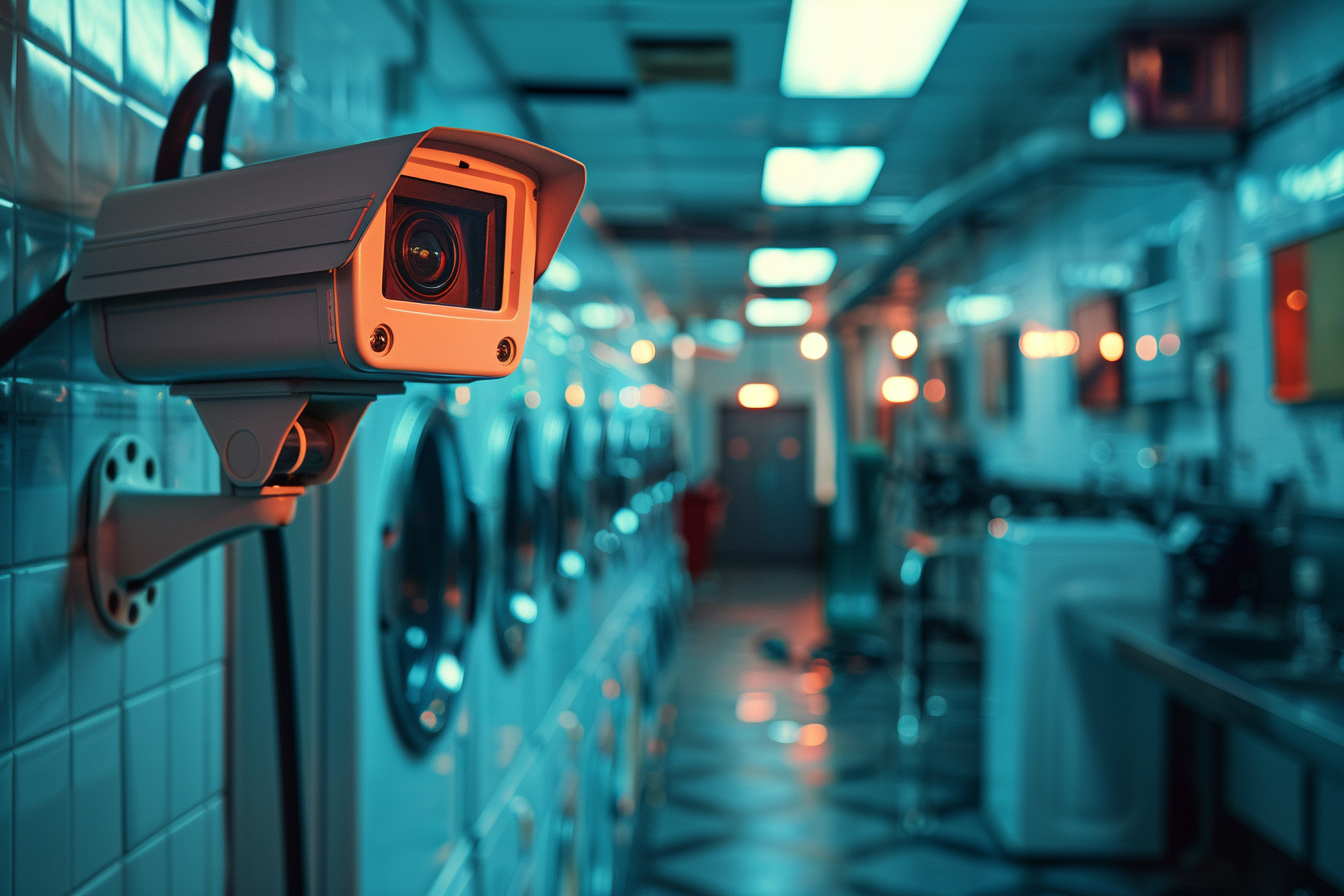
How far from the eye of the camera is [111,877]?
0.96m

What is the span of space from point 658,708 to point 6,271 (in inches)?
154

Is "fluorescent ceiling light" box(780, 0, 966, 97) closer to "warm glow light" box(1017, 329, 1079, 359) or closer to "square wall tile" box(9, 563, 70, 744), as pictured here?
"warm glow light" box(1017, 329, 1079, 359)

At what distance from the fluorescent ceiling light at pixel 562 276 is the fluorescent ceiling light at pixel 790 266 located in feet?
15.4

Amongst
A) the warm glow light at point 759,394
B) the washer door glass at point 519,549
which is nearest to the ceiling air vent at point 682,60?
the washer door glass at point 519,549

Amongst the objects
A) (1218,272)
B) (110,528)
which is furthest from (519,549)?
(1218,272)

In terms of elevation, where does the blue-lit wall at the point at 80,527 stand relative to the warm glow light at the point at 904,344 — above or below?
below

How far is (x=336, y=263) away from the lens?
0.66 m

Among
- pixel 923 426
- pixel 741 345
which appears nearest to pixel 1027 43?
pixel 923 426

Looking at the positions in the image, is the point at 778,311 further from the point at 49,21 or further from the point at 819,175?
the point at 49,21

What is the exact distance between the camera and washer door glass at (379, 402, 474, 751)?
3.87ft

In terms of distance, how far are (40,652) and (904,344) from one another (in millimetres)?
8648

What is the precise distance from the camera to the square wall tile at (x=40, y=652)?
0.84 meters

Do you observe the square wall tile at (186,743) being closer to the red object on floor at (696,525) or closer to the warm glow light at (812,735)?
the warm glow light at (812,735)

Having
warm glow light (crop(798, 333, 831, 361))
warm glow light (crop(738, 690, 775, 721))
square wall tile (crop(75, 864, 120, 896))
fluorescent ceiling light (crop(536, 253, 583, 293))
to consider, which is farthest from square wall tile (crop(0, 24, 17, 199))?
warm glow light (crop(798, 333, 831, 361))
